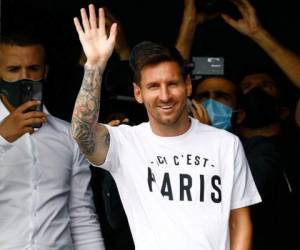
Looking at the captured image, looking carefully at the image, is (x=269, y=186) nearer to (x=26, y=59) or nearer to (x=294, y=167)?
(x=294, y=167)

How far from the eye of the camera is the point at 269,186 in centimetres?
352

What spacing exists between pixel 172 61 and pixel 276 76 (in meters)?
1.83

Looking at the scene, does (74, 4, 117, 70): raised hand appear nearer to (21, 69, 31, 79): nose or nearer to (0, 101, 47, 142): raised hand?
(0, 101, 47, 142): raised hand

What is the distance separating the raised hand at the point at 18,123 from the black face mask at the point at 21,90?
129 millimetres

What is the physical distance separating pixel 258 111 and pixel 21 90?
1.20 m

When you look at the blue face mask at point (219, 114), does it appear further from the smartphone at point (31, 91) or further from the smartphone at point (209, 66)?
the smartphone at point (31, 91)

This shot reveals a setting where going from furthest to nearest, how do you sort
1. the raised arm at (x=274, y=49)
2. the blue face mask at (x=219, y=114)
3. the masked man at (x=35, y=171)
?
the raised arm at (x=274, y=49) < the blue face mask at (x=219, y=114) < the masked man at (x=35, y=171)

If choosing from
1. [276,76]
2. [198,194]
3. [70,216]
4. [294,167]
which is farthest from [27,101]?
[276,76]

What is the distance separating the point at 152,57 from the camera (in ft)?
9.75

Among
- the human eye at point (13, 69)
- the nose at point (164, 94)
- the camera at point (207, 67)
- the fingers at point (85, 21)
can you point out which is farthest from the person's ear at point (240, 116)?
the fingers at point (85, 21)

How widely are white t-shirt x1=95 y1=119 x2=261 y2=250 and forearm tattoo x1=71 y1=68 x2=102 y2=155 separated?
159mm

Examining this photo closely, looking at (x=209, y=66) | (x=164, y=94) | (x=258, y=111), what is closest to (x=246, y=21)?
(x=209, y=66)

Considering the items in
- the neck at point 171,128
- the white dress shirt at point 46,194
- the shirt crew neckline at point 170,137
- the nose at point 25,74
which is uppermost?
the nose at point 25,74

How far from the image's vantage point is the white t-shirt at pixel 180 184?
9.29 ft
